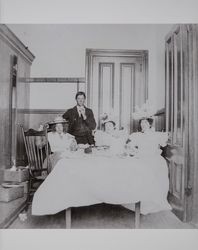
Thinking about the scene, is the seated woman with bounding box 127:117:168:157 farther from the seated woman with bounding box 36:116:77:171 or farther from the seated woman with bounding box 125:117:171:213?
the seated woman with bounding box 36:116:77:171

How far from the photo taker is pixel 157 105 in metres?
2.64

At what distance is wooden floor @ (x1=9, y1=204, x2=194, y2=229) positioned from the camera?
2.51m

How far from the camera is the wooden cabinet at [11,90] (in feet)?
8.45

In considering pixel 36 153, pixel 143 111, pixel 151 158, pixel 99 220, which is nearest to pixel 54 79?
pixel 36 153

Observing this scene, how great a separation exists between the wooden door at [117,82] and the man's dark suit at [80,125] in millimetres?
56

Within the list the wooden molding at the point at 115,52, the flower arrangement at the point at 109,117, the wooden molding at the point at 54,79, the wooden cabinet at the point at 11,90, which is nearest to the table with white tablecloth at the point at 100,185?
the flower arrangement at the point at 109,117

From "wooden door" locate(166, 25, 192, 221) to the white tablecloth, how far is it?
0.16 metres

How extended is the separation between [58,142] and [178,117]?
98cm

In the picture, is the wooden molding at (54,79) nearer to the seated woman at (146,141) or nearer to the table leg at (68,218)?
the seated woman at (146,141)

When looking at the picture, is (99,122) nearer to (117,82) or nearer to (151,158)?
(117,82)

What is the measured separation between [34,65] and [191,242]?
1818mm

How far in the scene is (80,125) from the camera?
8.61 feet
